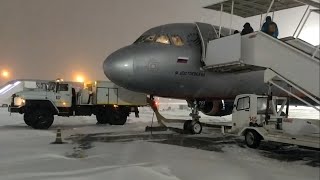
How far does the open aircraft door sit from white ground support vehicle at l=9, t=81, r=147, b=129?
7.40 meters

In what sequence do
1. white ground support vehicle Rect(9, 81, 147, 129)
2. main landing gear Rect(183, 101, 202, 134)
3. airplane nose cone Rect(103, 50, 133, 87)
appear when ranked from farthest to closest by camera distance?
white ground support vehicle Rect(9, 81, 147, 129)
main landing gear Rect(183, 101, 202, 134)
airplane nose cone Rect(103, 50, 133, 87)

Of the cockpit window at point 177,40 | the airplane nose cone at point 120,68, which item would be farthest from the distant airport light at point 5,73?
the cockpit window at point 177,40

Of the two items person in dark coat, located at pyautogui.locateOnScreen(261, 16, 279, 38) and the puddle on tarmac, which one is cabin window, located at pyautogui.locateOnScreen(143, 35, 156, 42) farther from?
person in dark coat, located at pyautogui.locateOnScreen(261, 16, 279, 38)

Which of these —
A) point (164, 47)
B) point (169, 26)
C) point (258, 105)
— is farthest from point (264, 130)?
point (169, 26)

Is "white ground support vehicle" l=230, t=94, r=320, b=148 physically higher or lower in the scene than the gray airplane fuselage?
lower

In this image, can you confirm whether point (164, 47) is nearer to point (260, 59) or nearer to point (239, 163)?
point (260, 59)

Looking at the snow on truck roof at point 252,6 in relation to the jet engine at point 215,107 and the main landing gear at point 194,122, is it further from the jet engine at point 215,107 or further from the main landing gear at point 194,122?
the jet engine at point 215,107

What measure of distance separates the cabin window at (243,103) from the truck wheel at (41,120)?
10310 mm

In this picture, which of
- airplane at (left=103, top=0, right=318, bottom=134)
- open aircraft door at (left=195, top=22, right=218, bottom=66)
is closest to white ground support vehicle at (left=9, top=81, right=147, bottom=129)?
airplane at (left=103, top=0, right=318, bottom=134)

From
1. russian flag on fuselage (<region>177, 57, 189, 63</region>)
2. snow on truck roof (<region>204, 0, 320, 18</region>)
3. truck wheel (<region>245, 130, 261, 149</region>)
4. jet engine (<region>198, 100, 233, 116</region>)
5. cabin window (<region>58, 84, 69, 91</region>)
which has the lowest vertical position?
truck wheel (<region>245, 130, 261, 149</region>)

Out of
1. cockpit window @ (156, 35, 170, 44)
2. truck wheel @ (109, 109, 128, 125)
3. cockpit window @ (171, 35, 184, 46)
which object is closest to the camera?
cockpit window @ (156, 35, 170, 44)

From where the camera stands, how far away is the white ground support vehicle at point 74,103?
19156mm

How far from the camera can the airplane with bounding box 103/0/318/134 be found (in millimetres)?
14102

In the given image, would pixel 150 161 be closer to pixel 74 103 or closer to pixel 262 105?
pixel 262 105
